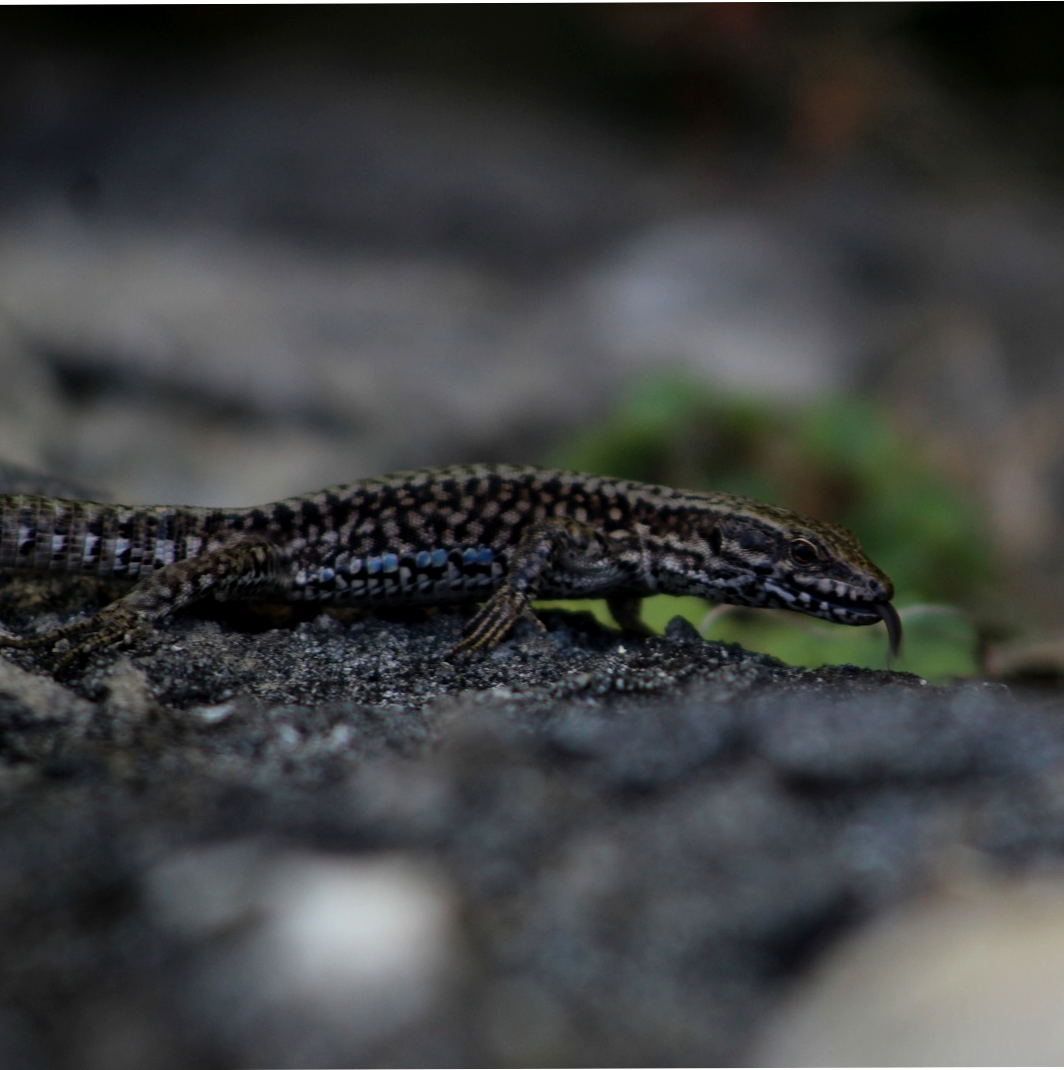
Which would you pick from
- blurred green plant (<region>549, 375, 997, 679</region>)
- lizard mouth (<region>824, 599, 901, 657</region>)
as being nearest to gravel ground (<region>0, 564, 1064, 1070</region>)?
lizard mouth (<region>824, 599, 901, 657</region>)

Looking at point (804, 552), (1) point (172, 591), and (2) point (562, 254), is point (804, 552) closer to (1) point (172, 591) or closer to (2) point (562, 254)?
(1) point (172, 591)

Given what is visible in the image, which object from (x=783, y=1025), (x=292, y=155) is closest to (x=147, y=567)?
(x=783, y=1025)

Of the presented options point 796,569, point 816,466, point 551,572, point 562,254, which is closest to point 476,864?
point 551,572

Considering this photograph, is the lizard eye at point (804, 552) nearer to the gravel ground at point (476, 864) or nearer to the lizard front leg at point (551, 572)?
the lizard front leg at point (551, 572)

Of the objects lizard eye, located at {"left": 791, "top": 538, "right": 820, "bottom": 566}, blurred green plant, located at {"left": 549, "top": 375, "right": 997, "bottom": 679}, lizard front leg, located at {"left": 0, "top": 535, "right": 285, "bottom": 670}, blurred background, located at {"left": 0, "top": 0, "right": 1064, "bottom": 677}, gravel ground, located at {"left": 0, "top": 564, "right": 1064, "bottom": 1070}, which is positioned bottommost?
gravel ground, located at {"left": 0, "top": 564, "right": 1064, "bottom": 1070}

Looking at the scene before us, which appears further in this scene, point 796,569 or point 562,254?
point 562,254

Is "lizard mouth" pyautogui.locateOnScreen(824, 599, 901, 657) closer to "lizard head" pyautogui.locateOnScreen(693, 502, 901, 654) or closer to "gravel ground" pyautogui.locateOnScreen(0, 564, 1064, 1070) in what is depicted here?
"lizard head" pyautogui.locateOnScreen(693, 502, 901, 654)
